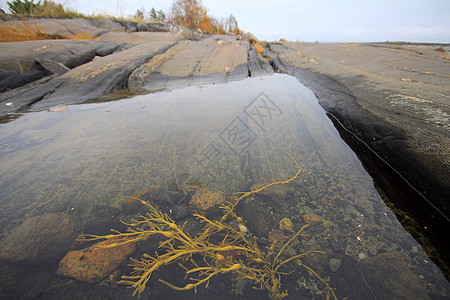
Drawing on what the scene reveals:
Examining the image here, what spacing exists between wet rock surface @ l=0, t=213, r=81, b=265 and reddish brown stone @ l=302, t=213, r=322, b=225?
5.12 feet

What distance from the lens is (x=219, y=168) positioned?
75.4 inches

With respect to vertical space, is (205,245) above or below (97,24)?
below

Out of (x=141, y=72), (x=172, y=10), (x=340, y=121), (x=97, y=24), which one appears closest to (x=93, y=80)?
(x=141, y=72)

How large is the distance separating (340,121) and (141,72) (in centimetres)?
461

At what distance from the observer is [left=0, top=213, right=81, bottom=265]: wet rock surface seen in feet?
3.65

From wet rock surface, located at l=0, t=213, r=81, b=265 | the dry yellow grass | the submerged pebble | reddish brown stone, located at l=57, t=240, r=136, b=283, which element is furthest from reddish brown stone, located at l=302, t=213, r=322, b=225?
the dry yellow grass

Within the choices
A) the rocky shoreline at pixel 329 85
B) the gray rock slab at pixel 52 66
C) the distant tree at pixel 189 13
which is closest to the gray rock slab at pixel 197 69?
the rocky shoreline at pixel 329 85

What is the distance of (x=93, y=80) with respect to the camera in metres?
4.30

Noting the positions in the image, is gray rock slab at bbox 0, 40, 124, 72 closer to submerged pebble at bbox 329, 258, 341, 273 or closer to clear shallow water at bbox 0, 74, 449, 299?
clear shallow water at bbox 0, 74, 449, 299

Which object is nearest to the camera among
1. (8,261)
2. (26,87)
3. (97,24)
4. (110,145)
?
(8,261)

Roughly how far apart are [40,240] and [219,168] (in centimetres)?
137

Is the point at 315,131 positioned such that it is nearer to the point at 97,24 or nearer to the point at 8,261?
the point at 8,261

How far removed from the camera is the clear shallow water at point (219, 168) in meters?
1.15

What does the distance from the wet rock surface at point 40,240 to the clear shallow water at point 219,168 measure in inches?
4.0
